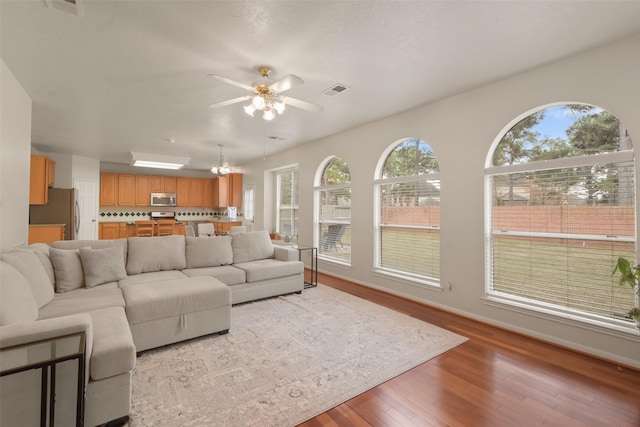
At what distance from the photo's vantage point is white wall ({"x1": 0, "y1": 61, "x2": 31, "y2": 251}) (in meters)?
2.78

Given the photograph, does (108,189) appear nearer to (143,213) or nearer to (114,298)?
(143,213)

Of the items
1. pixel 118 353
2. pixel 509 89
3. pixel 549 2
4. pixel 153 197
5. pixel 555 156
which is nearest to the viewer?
pixel 118 353

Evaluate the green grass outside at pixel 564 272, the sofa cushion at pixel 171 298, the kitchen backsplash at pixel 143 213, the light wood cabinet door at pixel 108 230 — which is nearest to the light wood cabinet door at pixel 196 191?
the kitchen backsplash at pixel 143 213

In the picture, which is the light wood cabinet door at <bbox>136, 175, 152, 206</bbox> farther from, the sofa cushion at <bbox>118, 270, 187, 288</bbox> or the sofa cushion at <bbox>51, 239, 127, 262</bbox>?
the sofa cushion at <bbox>118, 270, 187, 288</bbox>

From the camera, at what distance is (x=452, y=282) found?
361 centimetres

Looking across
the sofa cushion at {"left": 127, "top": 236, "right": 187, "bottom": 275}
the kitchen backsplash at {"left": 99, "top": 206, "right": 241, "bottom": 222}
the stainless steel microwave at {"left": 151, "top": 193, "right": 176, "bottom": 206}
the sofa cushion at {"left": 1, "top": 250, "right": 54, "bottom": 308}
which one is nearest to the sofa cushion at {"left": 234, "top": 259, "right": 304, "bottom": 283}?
the sofa cushion at {"left": 127, "top": 236, "right": 187, "bottom": 275}

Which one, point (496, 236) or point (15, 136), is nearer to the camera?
point (15, 136)

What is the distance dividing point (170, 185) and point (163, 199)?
0.50 metres

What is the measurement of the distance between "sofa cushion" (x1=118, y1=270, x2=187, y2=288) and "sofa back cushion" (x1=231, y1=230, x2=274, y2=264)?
88 cm

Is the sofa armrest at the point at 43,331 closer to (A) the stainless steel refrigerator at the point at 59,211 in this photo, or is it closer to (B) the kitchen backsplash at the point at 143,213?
(A) the stainless steel refrigerator at the point at 59,211

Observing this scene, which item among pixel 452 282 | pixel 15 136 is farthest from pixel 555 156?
pixel 15 136

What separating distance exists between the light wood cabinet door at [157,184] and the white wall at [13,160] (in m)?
5.38

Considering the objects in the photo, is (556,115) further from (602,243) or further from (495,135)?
(602,243)

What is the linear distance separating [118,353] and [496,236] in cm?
360
